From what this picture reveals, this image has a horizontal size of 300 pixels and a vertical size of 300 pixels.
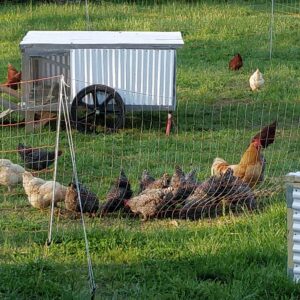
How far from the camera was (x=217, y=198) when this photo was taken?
7.46 metres

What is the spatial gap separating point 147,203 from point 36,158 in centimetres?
198

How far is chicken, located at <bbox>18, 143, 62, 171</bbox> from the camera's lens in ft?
29.1

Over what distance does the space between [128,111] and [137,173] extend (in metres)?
2.25

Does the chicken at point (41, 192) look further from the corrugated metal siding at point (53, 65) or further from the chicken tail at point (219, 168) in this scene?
the corrugated metal siding at point (53, 65)

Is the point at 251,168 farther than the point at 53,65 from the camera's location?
No

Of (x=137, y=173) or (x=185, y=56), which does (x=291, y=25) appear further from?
(x=137, y=173)

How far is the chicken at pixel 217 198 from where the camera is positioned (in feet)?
24.3

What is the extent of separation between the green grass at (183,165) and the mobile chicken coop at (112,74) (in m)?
0.35

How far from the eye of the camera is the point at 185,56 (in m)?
15.8

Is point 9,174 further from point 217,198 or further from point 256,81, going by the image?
point 256,81

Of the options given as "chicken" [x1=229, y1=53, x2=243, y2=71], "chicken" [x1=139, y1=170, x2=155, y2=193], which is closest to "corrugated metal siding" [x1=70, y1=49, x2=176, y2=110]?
"chicken" [x1=139, y1=170, x2=155, y2=193]

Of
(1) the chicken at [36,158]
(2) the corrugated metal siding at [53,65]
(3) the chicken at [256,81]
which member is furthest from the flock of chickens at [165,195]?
(3) the chicken at [256,81]

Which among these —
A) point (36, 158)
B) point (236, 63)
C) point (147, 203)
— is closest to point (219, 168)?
point (147, 203)

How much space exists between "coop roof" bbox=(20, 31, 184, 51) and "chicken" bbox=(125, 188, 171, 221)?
147 inches
